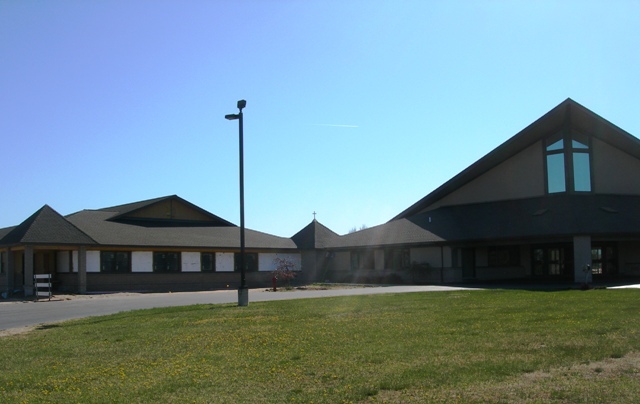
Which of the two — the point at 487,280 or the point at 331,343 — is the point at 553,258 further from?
the point at 331,343

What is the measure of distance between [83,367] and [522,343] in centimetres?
650

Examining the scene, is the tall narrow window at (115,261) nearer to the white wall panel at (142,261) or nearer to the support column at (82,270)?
the white wall panel at (142,261)

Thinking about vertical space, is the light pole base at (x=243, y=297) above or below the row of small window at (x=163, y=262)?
below

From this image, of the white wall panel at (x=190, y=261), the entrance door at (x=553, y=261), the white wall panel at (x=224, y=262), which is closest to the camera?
the entrance door at (x=553, y=261)

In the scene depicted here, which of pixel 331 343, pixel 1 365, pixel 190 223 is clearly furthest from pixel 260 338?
pixel 190 223

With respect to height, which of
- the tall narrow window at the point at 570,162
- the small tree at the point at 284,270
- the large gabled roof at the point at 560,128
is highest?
the large gabled roof at the point at 560,128

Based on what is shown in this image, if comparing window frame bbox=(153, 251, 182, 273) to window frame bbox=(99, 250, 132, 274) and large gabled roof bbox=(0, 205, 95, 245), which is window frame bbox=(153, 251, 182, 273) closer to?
window frame bbox=(99, 250, 132, 274)

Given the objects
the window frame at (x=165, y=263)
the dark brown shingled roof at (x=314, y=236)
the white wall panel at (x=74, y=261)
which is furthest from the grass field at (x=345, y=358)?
the dark brown shingled roof at (x=314, y=236)

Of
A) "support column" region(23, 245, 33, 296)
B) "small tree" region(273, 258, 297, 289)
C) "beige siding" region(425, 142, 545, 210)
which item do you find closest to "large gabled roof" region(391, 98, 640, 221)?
"beige siding" region(425, 142, 545, 210)

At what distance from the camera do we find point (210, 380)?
26.1 ft

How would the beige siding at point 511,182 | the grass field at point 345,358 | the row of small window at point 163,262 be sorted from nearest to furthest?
the grass field at point 345,358 < the row of small window at point 163,262 < the beige siding at point 511,182

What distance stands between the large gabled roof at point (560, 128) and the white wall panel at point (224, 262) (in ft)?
51.0

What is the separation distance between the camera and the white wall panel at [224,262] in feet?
132

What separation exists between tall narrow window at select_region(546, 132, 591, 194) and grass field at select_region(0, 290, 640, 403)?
21726 millimetres
